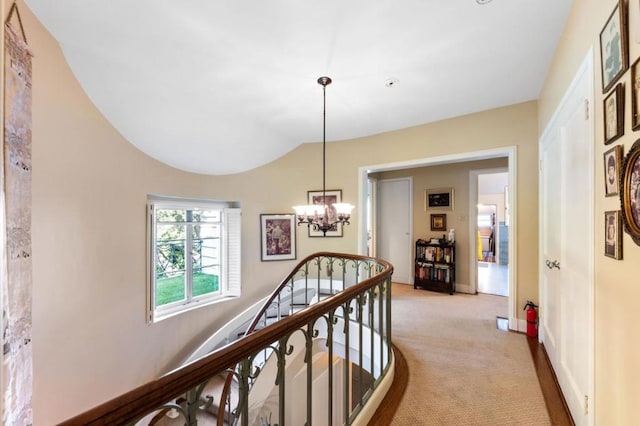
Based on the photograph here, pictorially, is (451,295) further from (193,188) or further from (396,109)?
(193,188)

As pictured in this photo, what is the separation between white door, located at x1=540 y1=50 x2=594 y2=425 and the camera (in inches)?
57.6

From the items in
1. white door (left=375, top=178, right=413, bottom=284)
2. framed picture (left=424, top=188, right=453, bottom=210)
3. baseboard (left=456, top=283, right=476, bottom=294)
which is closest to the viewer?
baseboard (left=456, top=283, right=476, bottom=294)

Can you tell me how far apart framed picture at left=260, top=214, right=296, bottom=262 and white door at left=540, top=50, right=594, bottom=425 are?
3329 millimetres

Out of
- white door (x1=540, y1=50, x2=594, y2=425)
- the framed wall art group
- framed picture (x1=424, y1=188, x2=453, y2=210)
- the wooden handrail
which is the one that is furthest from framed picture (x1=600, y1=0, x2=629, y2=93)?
framed picture (x1=424, y1=188, x2=453, y2=210)

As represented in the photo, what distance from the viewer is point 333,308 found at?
4.68 feet

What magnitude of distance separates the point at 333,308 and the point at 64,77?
→ 2819 mm

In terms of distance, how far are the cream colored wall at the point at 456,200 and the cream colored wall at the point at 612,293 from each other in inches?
139

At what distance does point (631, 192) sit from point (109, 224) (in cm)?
376

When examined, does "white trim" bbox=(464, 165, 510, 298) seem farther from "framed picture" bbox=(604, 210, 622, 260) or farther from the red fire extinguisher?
"framed picture" bbox=(604, 210, 622, 260)

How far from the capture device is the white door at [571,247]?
1.46m

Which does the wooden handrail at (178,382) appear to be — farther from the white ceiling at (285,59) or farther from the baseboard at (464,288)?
the baseboard at (464,288)

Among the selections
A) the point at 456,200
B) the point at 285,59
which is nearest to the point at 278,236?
the point at 285,59

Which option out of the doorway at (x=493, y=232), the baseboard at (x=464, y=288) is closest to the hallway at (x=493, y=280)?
the doorway at (x=493, y=232)

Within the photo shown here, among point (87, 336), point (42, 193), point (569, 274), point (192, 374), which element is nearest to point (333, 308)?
point (192, 374)
